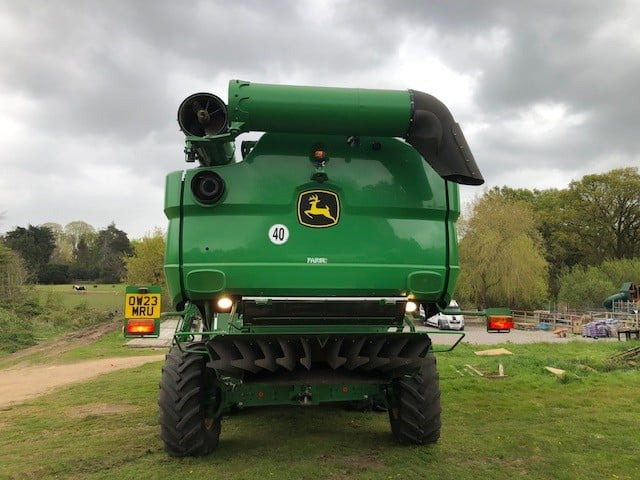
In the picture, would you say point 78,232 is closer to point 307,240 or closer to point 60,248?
point 60,248

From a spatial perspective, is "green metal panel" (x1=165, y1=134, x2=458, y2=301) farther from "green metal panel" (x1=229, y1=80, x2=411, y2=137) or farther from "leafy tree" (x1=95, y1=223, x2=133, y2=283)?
"leafy tree" (x1=95, y1=223, x2=133, y2=283)

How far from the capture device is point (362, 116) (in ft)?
16.5

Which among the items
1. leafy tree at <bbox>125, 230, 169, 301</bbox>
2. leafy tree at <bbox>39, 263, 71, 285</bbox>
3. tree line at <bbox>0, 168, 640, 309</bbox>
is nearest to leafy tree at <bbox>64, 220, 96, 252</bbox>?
tree line at <bbox>0, 168, 640, 309</bbox>

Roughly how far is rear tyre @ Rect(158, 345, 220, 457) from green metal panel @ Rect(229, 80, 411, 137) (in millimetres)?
2452

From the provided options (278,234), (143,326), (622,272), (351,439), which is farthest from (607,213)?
(143,326)

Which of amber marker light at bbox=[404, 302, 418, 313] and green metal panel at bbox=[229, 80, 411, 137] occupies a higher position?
green metal panel at bbox=[229, 80, 411, 137]

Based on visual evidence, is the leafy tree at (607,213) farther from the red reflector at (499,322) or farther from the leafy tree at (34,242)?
the leafy tree at (34,242)

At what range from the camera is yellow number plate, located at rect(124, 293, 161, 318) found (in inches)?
213

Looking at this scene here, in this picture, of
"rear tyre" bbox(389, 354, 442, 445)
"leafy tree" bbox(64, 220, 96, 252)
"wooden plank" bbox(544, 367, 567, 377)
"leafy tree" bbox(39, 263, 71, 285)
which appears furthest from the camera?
"leafy tree" bbox(64, 220, 96, 252)

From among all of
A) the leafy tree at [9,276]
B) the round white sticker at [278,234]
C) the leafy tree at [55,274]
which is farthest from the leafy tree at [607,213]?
the leafy tree at [55,274]

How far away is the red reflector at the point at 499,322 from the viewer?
5.81 m

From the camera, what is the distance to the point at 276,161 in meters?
5.26

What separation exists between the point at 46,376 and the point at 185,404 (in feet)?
36.6

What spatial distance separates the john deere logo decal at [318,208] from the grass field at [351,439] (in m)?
2.36
